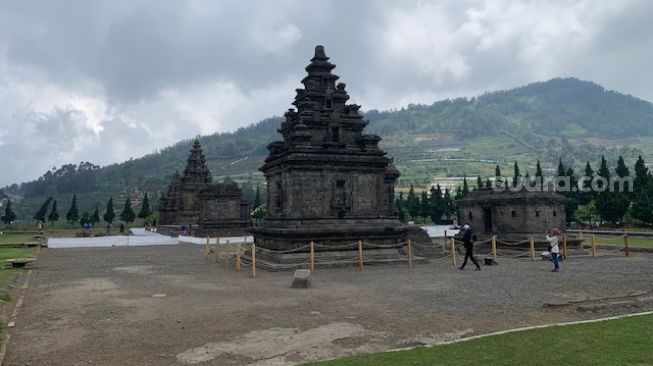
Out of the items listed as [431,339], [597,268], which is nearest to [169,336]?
[431,339]

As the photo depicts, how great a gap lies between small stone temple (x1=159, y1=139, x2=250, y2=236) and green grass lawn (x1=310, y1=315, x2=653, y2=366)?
45143mm

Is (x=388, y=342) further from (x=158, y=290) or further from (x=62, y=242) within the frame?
(x=62, y=242)

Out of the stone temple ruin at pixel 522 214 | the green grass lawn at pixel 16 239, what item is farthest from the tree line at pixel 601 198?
the green grass lawn at pixel 16 239

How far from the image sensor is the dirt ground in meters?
8.77

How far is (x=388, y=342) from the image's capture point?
9.02 meters

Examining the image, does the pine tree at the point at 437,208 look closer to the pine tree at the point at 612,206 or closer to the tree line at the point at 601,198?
the tree line at the point at 601,198

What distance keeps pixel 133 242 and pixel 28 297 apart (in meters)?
31.7

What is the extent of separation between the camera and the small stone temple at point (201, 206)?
5219 centimetres

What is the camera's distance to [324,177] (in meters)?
25.0

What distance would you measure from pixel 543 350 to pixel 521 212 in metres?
24.9

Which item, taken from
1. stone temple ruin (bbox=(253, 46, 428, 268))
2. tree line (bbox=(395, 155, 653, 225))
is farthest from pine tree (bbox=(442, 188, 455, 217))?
stone temple ruin (bbox=(253, 46, 428, 268))

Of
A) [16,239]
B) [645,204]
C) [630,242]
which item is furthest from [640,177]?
[16,239]

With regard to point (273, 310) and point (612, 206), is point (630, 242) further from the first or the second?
point (273, 310)

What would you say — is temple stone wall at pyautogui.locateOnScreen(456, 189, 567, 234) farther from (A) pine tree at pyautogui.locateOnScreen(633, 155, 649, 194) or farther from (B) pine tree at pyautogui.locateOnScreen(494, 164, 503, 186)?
(A) pine tree at pyautogui.locateOnScreen(633, 155, 649, 194)
